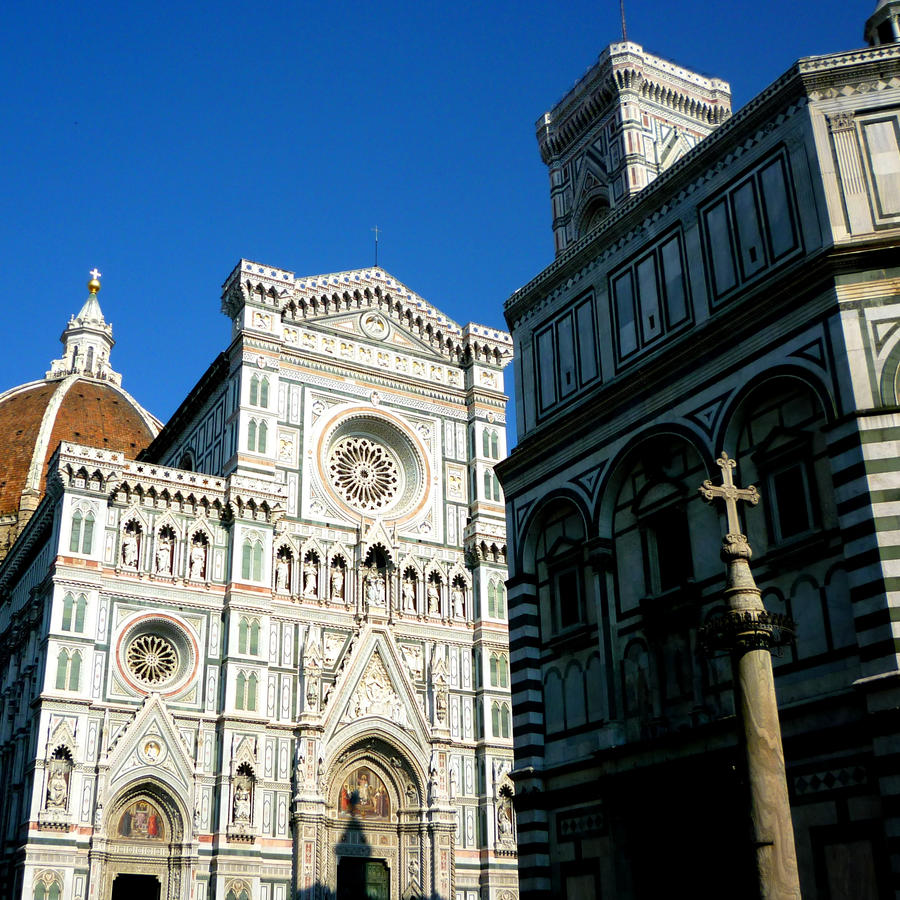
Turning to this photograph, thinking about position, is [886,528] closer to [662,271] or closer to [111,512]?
[662,271]

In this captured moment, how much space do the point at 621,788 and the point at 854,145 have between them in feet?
31.2

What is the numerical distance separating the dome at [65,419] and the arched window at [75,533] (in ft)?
123

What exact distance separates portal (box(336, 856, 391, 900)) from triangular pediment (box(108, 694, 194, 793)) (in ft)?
19.2

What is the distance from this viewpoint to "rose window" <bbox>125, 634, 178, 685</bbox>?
34.2m

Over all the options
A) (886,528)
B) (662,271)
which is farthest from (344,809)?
(886,528)

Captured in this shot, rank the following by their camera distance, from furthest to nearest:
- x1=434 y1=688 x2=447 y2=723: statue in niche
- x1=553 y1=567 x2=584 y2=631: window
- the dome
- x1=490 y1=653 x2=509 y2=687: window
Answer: the dome < x1=490 y1=653 x2=509 y2=687: window < x1=434 y1=688 x2=447 y2=723: statue in niche < x1=553 y1=567 x2=584 y2=631: window

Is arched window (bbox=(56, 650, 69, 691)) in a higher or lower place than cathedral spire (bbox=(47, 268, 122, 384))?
lower

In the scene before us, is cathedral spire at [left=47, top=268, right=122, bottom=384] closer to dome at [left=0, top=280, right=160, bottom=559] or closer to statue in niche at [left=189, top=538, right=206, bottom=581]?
dome at [left=0, top=280, right=160, bottom=559]

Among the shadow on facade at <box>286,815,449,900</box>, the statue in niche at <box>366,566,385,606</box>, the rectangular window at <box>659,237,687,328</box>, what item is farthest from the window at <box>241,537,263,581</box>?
the rectangular window at <box>659,237,687,328</box>

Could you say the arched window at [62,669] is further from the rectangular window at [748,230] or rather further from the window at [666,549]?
the rectangular window at [748,230]

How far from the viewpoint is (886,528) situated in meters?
13.3

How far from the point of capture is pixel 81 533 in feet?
113

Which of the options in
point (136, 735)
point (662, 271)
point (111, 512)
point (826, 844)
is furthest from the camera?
point (111, 512)

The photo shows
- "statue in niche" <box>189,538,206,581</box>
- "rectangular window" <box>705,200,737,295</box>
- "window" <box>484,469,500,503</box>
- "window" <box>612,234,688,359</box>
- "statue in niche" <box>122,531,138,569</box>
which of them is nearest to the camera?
"rectangular window" <box>705,200,737,295</box>
